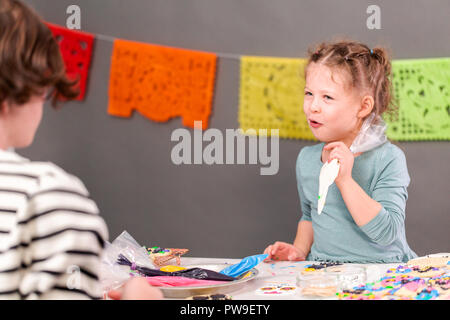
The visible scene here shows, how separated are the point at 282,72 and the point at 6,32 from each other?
4.86 feet

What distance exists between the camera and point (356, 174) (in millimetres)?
1341

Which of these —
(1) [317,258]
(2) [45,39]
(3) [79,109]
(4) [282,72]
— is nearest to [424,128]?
(4) [282,72]

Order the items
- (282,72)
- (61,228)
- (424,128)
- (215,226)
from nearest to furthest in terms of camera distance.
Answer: (61,228) < (424,128) < (282,72) < (215,226)

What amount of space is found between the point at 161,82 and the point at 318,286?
1.43 metres

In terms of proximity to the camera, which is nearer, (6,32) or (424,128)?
(6,32)

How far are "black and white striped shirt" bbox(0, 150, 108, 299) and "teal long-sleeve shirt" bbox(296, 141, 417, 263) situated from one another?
77 cm

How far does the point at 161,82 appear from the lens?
2.12m

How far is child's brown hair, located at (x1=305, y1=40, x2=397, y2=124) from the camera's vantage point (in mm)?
1353

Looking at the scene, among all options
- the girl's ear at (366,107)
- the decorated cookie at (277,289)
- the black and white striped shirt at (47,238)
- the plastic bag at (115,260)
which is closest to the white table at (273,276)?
the decorated cookie at (277,289)

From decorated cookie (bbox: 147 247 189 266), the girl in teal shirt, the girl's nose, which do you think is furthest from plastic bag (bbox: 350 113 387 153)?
decorated cookie (bbox: 147 247 189 266)

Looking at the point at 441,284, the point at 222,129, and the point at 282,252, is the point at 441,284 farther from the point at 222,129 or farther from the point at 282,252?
the point at 222,129

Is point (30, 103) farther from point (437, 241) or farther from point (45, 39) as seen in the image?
point (437, 241)

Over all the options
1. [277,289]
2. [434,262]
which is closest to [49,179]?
[277,289]

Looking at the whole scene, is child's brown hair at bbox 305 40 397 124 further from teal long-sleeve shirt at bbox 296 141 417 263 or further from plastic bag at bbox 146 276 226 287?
plastic bag at bbox 146 276 226 287
